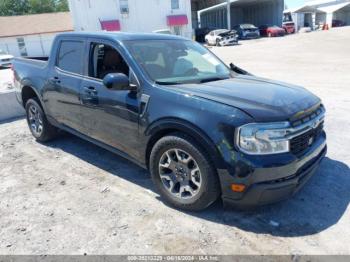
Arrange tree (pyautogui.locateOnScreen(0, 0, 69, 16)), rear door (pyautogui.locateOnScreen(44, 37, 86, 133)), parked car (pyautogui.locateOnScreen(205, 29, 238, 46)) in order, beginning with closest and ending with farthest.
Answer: rear door (pyautogui.locateOnScreen(44, 37, 86, 133)), parked car (pyautogui.locateOnScreen(205, 29, 238, 46)), tree (pyautogui.locateOnScreen(0, 0, 69, 16))

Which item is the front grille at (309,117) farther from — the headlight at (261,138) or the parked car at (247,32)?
the parked car at (247,32)

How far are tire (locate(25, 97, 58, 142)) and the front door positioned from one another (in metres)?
1.40

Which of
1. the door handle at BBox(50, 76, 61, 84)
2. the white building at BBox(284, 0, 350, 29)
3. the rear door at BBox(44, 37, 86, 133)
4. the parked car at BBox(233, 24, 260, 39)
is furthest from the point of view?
the white building at BBox(284, 0, 350, 29)

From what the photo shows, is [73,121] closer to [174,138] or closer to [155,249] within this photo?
[174,138]

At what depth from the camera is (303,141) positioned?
3191 mm

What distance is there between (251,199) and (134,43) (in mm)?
2279

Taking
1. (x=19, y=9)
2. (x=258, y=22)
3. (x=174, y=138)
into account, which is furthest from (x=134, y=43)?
(x=19, y=9)

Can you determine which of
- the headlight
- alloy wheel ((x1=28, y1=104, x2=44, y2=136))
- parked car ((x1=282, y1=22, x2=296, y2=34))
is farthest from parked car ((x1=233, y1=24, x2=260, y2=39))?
the headlight

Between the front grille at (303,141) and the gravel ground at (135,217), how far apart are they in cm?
68

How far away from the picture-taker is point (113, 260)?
281 centimetres

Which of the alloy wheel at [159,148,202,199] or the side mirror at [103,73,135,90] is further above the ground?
the side mirror at [103,73,135,90]

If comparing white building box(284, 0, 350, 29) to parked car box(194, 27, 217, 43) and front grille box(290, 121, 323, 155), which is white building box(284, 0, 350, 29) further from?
front grille box(290, 121, 323, 155)

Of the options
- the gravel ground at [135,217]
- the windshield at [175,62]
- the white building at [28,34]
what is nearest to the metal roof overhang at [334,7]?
the white building at [28,34]

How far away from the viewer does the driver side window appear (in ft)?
13.2
